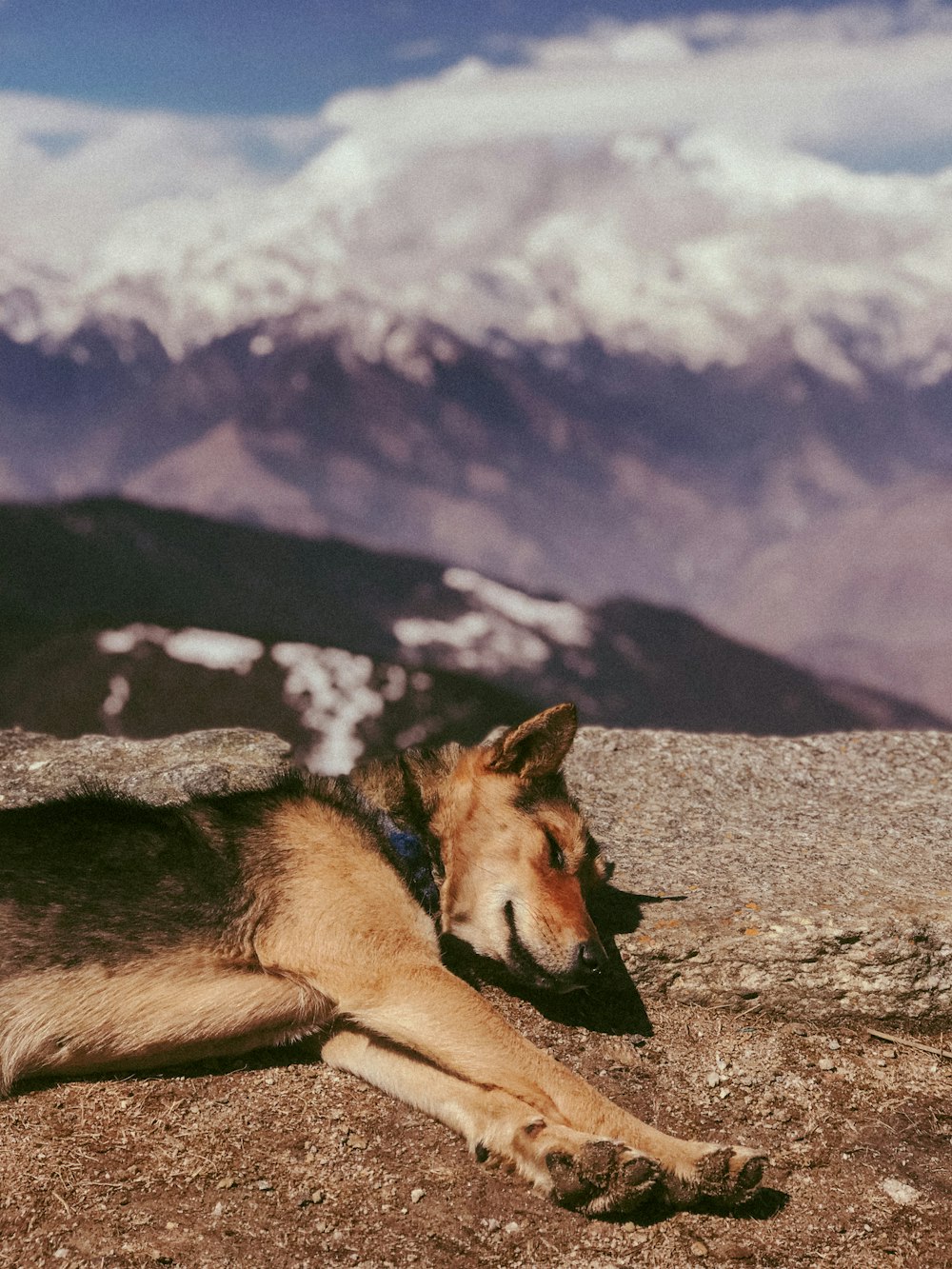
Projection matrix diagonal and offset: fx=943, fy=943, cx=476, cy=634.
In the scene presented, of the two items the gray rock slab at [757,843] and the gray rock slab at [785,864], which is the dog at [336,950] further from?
the gray rock slab at [785,864]

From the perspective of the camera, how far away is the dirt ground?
5.03m

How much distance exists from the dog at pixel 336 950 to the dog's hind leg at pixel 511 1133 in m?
0.01

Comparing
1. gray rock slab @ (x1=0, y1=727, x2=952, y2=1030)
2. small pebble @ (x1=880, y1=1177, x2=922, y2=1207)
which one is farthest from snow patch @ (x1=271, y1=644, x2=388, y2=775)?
small pebble @ (x1=880, y1=1177, x2=922, y2=1207)

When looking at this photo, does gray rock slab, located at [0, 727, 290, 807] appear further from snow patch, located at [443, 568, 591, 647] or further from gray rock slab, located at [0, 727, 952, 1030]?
snow patch, located at [443, 568, 591, 647]

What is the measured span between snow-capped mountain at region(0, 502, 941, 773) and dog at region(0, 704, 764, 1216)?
1.94 m

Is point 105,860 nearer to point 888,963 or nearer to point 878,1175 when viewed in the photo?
point 878,1175

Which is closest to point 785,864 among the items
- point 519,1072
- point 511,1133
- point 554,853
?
point 554,853

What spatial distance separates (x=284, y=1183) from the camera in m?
5.45

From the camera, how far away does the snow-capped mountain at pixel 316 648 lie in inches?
916

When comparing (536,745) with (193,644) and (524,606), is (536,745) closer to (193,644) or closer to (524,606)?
(193,644)

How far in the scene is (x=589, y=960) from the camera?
6418mm

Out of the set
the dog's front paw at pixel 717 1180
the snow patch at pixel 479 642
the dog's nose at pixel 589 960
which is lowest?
the snow patch at pixel 479 642

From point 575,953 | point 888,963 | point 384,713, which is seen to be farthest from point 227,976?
point 384,713

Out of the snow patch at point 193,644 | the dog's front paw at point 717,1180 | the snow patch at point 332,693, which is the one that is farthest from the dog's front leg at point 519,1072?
the snow patch at point 193,644
